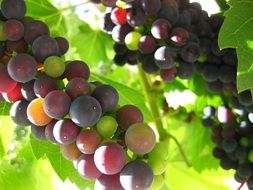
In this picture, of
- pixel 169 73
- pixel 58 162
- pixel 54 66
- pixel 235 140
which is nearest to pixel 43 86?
pixel 54 66

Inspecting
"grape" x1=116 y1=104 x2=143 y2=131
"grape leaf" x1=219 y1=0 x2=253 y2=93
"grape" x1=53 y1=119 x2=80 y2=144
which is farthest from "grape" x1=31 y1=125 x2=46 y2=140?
"grape leaf" x1=219 y1=0 x2=253 y2=93

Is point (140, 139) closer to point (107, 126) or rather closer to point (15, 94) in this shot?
point (107, 126)

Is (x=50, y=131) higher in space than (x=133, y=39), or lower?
higher

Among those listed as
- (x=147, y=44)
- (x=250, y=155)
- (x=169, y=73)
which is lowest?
(x=250, y=155)

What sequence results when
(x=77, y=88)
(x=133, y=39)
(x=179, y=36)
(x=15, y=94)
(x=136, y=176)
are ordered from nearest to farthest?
(x=136, y=176), (x=77, y=88), (x=15, y=94), (x=179, y=36), (x=133, y=39)

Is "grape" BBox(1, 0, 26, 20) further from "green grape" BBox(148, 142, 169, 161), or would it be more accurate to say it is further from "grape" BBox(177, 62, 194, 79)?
"grape" BBox(177, 62, 194, 79)

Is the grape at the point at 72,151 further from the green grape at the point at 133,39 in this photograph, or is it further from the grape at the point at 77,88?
the green grape at the point at 133,39
